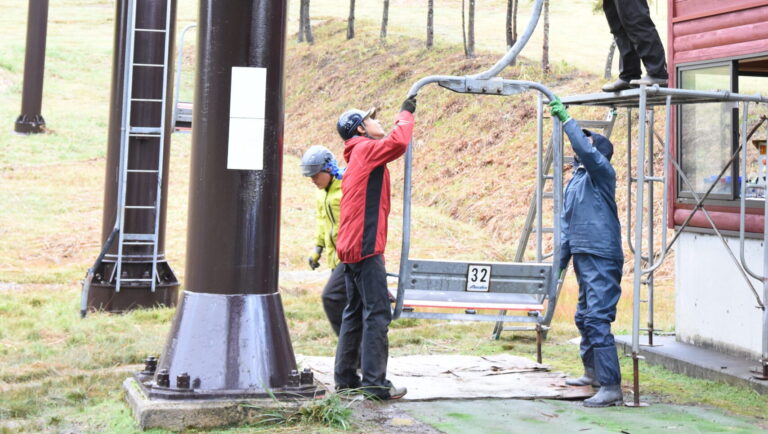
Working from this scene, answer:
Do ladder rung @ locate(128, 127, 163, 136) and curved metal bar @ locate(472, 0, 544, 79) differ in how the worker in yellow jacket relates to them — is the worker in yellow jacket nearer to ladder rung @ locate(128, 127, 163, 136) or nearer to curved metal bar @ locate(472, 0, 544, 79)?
curved metal bar @ locate(472, 0, 544, 79)

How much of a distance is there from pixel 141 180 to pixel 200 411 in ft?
21.8

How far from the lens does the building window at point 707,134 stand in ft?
30.7

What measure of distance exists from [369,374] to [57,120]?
29397mm

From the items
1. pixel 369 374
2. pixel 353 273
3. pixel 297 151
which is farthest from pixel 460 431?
pixel 297 151

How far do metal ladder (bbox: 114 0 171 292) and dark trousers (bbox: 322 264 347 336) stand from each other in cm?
501

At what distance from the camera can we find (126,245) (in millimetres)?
12180

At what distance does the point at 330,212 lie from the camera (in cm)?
784

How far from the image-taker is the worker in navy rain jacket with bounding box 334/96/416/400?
22.2ft

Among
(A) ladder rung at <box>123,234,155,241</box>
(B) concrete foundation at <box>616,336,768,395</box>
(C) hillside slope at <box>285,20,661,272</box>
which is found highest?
(C) hillside slope at <box>285,20,661,272</box>

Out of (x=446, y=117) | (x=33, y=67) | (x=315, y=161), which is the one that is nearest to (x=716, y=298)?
(x=315, y=161)

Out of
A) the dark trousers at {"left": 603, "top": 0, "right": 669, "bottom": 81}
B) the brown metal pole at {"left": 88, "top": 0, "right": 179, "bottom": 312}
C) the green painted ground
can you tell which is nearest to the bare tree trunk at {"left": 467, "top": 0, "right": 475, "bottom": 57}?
the brown metal pole at {"left": 88, "top": 0, "right": 179, "bottom": 312}

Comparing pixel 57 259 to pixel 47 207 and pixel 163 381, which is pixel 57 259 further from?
pixel 163 381

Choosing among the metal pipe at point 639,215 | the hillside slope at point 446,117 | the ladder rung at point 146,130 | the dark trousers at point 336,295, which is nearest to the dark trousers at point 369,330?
the dark trousers at point 336,295

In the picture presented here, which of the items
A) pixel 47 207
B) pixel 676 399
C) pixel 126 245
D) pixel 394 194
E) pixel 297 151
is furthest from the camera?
pixel 297 151
